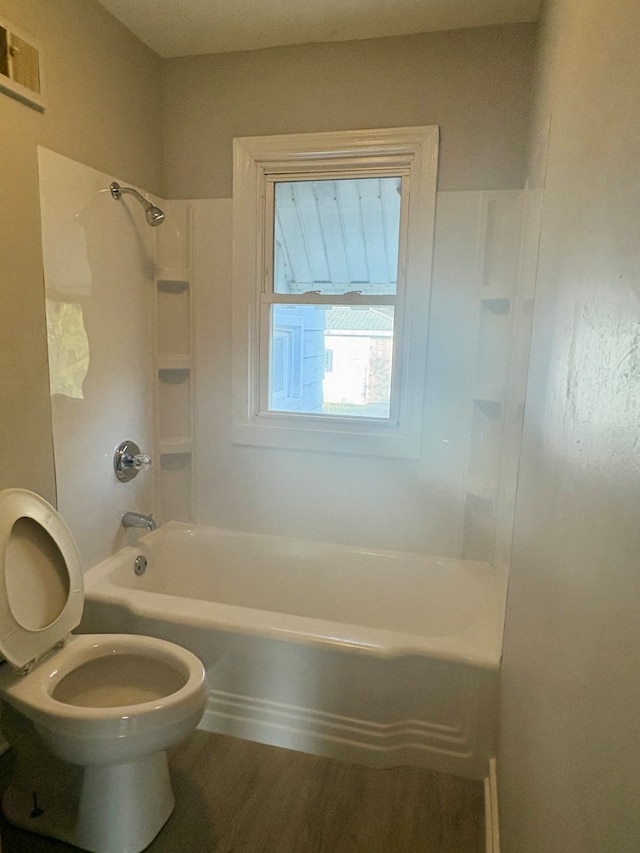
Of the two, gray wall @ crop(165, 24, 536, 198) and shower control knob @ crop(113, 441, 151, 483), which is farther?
shower control knob @ crop(113, 441, 151, 483)

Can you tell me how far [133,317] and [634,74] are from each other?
80.1 inches

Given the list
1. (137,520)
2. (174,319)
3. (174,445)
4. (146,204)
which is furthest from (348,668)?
(146,204)

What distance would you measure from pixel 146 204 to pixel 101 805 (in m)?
2.05

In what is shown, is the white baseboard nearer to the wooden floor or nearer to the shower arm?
the wooden floor

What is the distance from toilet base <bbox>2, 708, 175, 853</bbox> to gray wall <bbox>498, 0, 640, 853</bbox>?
903 mm

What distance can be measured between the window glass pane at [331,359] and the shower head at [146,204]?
0.59 metres

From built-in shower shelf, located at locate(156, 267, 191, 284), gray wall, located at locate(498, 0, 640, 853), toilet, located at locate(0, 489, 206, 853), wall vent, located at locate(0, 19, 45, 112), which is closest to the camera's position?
gray wall, located at locate(498, 0, 640, 853)

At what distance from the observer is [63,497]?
1.96 m

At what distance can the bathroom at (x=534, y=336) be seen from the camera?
0.61 meters

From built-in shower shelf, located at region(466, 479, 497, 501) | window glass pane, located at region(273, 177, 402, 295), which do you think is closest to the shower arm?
window glass pane, located at region(273, 177, 402, 295)

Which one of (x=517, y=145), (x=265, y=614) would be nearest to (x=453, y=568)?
(x=265, y=614)

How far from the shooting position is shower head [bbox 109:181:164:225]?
209 cm

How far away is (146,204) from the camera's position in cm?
221

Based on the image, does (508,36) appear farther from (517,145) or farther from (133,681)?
(133,681)
